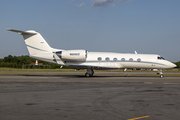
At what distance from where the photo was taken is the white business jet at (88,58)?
27234mm

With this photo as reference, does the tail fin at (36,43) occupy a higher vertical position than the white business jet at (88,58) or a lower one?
higher

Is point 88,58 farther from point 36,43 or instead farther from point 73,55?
point 36,43

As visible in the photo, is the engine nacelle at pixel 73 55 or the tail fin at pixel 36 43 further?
the tail fin at pixel 36 43

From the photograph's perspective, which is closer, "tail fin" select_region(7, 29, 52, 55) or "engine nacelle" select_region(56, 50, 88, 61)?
"engine nacelle" select_region(56, 50, 88, 61)

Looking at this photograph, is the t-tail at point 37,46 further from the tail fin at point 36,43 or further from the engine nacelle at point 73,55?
the engine nacelle at point 73,55

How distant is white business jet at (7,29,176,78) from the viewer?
27.2 metres

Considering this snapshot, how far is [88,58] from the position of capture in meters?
27.8

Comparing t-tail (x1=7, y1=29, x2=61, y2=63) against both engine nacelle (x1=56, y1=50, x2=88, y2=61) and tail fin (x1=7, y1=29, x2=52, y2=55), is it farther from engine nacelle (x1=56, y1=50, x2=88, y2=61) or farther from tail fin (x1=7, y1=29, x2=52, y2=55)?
engine nacelle (x1=56, y1=50, x2=88, y2=61)

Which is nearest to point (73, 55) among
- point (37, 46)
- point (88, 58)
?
point (88, 58)

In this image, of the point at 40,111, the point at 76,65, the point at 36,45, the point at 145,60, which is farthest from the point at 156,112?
the point at 36,45

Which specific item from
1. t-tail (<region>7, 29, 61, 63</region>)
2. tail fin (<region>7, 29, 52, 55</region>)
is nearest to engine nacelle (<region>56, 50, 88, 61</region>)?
t-tail (<region>7, 29, 61, 63</region>)

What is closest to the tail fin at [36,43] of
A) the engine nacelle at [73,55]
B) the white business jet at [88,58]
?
the white business jet at [88,58]

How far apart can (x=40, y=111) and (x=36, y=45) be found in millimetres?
22173

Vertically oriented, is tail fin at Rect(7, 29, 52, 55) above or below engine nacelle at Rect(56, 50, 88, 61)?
above
